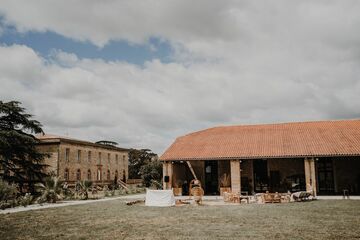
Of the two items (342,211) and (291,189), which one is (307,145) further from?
(342,211)

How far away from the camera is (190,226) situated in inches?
487

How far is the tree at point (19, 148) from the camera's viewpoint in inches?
1081

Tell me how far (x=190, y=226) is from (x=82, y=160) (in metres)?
33.9

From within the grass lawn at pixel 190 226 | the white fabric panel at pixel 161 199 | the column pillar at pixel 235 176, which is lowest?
the grass lawn at pixel 190 226

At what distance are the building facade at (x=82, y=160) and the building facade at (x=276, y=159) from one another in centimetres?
1424

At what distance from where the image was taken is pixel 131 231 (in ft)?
37.8

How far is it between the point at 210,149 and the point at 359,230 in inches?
728

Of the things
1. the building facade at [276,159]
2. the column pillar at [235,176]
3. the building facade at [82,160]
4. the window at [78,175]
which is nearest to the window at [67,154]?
the building facade at [82,160]

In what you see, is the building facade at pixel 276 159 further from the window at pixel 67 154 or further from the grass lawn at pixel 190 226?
the window at pixel 67 154

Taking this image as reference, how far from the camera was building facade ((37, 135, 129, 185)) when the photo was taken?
39.8m

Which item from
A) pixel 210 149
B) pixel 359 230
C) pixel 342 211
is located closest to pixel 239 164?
pixel 210 149

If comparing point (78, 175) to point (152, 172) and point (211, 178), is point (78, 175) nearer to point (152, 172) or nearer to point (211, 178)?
point (152, 172)

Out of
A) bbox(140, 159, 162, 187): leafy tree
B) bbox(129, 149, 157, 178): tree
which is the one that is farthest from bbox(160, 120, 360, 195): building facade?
bbox(129, 149, 157, 178): tree

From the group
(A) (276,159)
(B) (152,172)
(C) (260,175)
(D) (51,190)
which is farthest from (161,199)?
(B) (152,172)
